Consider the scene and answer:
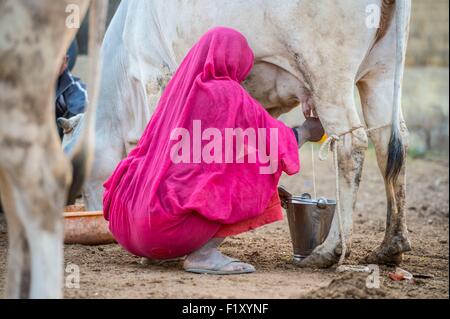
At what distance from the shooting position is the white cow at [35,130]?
9.81ft

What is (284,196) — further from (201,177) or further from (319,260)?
(201,177)

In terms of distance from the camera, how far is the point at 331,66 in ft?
15.8

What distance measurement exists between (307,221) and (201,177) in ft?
2.49

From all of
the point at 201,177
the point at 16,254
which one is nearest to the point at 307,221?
the point at 201,177

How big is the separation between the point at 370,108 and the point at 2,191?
2.55 metres

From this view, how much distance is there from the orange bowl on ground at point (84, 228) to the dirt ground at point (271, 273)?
0.08 m

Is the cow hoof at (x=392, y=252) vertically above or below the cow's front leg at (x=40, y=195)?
below

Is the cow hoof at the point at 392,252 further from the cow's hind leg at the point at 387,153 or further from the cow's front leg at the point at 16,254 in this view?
the cow's front leg at the point at 16,254

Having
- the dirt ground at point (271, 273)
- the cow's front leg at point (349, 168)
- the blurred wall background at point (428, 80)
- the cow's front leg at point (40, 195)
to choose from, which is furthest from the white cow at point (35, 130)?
the blurred wall background at point (428, 80)

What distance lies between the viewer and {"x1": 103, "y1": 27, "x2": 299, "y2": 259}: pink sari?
4.24m

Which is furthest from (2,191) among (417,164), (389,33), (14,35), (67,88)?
(417,164)

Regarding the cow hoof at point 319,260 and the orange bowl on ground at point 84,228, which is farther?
the orange bowl on ground at point 84,228

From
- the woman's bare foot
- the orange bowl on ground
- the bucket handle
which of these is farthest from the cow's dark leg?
the orange bowl on ground

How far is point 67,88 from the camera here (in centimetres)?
658
